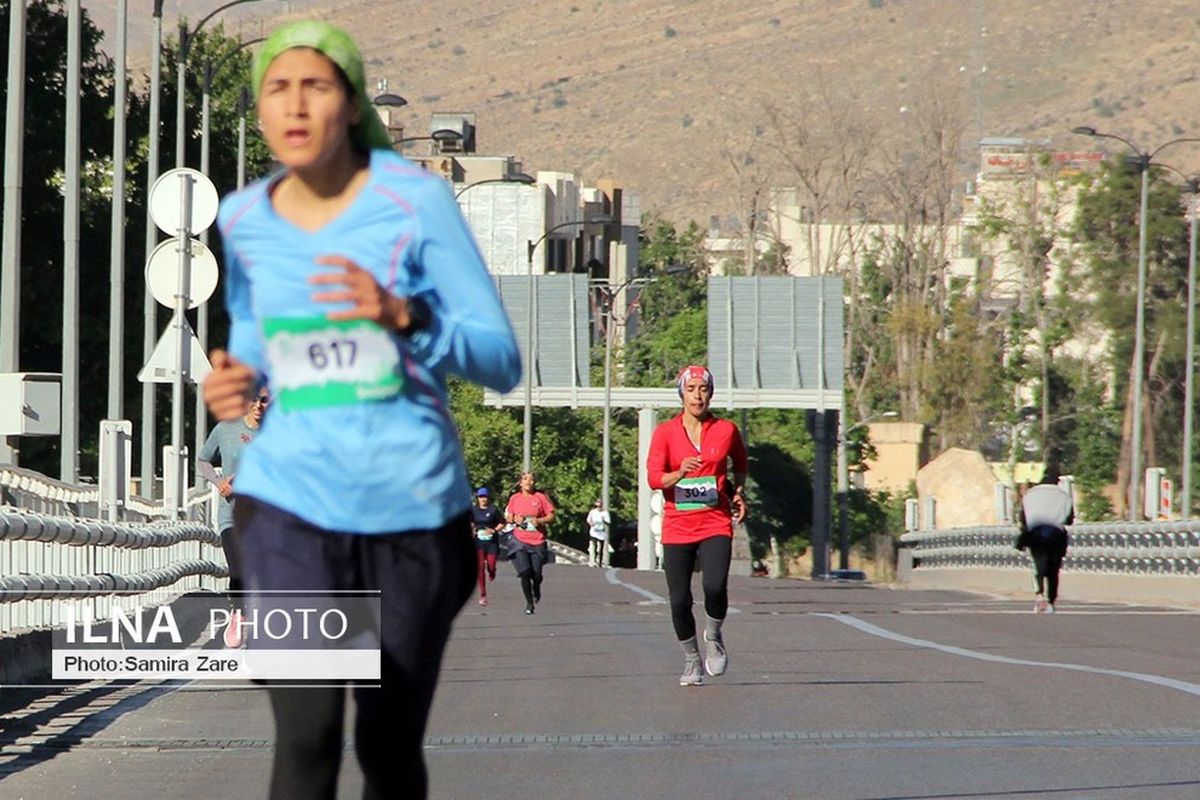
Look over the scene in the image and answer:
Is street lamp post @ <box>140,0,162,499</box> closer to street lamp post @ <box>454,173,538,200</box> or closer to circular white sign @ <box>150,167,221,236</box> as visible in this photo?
circular white sign @ <box>150,167,221,236</box>

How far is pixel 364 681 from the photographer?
17.2 feet

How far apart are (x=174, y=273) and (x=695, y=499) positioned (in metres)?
7.98

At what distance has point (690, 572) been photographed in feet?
48.7

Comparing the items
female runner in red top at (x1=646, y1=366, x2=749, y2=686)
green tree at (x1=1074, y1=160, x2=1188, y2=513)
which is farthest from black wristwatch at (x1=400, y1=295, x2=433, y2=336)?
green tree at (x1=1074, y1=160, x2=1188, y2=513)

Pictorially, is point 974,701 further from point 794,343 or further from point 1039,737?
point 794,343

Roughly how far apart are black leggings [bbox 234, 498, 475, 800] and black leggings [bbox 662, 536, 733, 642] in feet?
30.8

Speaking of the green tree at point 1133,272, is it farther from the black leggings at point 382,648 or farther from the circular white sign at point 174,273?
the black leggings at point 382,648

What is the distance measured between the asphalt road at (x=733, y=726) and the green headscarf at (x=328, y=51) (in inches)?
190

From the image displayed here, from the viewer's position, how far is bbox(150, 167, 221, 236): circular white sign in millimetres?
20984

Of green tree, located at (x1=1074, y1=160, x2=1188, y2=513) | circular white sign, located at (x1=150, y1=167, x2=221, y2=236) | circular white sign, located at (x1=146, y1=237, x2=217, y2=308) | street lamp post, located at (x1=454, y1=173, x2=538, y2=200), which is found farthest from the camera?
green tree, located at (x1=1074, y1=160, x2=1188, y2=513)

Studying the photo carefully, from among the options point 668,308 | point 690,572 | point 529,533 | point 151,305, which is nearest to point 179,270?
point 529,533

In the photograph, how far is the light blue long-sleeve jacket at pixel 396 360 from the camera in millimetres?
5082

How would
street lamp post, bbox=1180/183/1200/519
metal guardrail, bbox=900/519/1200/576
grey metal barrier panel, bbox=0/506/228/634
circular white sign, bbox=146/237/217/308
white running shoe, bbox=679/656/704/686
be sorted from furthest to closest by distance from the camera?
1. street lamp post, bbox=1180/183/1200/519
2. metal guardrail, bbox=900/519/1200/576
3. circular white sign, bbox=146/237/217/308
4. white running shoe, bbox=679/656/704/686
5. grey metal barrier panel, bbox=0/506/228/634

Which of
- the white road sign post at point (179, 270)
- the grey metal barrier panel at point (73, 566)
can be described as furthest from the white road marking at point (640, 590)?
the grey metal barrier panel at point (73, 566)
